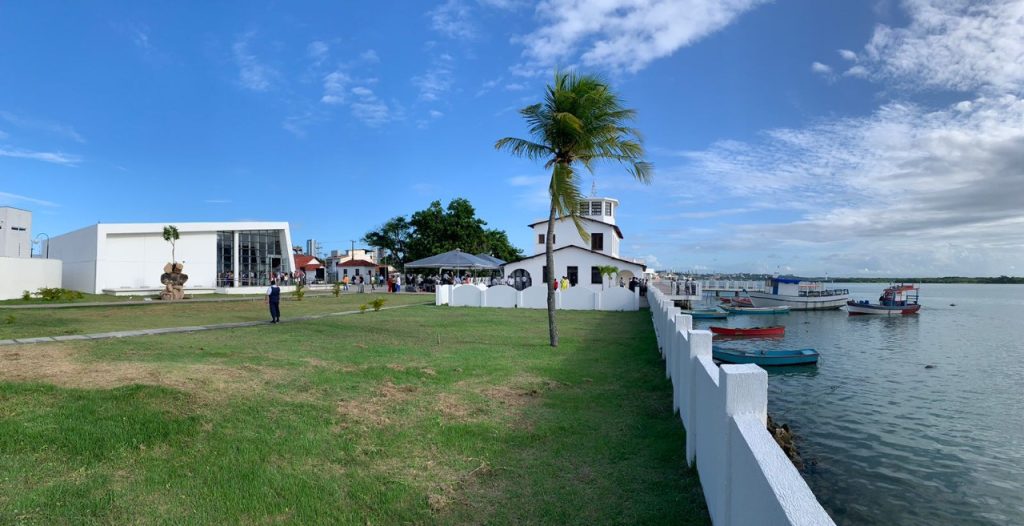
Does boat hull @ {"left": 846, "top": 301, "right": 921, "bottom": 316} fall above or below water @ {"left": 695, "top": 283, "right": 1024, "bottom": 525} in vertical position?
above

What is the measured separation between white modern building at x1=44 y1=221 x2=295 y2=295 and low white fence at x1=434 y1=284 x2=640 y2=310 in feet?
62.1

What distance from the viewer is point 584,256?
38562mm

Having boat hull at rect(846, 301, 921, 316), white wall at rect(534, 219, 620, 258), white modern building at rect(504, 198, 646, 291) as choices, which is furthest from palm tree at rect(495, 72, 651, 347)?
boat hull at rect(846, 301, 921, 316)

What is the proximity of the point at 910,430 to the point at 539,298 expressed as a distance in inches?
707

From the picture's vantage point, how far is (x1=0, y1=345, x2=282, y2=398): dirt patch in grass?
7238 mm

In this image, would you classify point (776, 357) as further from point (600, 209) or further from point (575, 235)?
point (600, 209)

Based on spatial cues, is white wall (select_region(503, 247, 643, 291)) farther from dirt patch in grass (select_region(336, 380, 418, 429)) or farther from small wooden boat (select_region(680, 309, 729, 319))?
dirt patch in grass (select_region(336, 380, 418, 429))

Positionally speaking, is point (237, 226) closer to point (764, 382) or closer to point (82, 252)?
point (82, 252)

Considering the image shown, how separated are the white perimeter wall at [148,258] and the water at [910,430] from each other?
33.7 meters

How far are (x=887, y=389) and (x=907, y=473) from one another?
7980 millimetres

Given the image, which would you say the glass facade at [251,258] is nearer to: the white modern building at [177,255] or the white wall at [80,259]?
the white modern building at [177,255]

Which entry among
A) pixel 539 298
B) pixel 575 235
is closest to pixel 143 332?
pixel 539 298

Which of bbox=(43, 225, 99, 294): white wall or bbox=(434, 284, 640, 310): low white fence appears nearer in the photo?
bbox=(434, 284, 640, 310): low white fence

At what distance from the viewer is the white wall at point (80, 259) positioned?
34.4 metres
